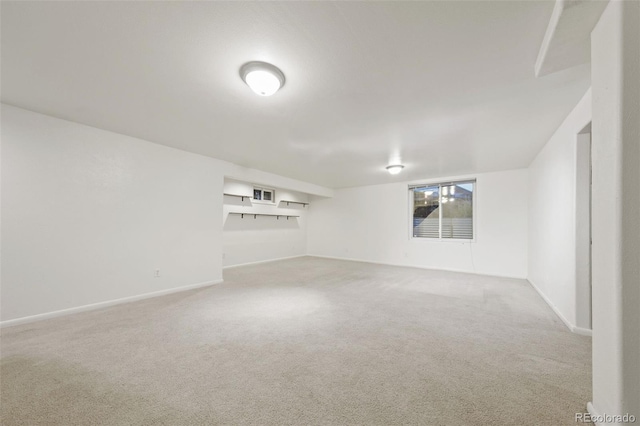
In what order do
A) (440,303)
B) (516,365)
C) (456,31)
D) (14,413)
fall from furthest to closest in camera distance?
(440,303) → (516,365) → (456,31) → (14,413)

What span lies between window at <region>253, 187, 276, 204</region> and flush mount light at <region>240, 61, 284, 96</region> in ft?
16.3

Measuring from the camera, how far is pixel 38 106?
2.70 m

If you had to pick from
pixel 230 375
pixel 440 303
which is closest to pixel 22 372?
pixel 230 375

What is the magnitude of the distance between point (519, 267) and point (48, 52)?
298 inches

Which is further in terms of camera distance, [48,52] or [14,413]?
[48,52]

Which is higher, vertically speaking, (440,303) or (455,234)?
(455,234)

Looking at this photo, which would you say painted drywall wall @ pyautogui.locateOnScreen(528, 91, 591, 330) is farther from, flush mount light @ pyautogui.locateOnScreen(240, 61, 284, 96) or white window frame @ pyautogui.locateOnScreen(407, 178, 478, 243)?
flush mount light @ pyautogui.locateOnScreen(240, 61, 284, 96)

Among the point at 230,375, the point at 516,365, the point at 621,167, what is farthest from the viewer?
the point at 516,365

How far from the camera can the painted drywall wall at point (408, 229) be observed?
5340 millimetres

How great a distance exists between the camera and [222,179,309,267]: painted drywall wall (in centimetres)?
628

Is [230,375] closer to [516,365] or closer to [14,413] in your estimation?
[14,413]

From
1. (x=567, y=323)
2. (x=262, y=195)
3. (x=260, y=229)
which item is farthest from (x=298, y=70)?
(x=260, y=229)

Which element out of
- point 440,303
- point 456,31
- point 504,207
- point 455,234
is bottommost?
point 440,303

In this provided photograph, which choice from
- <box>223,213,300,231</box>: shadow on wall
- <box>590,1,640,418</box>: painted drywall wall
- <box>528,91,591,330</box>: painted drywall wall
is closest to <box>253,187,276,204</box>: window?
<box>223,213,300,231</box>: shadow on wall
